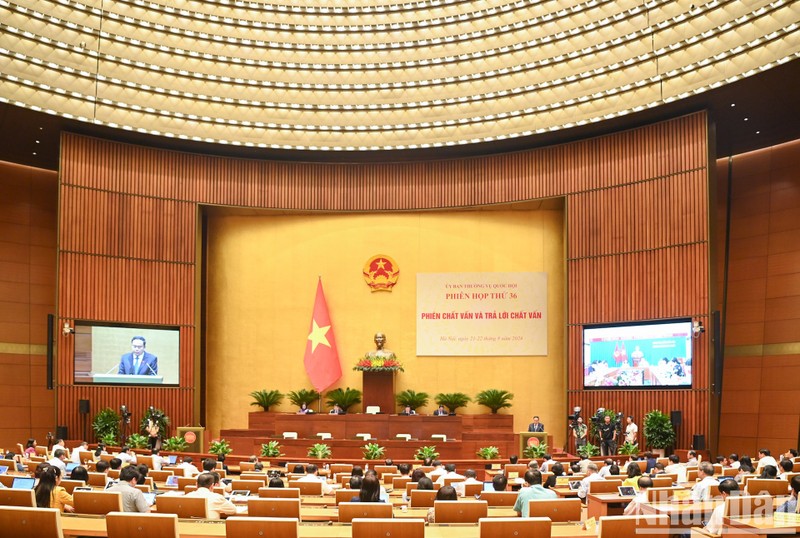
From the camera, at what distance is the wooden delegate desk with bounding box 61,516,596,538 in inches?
215

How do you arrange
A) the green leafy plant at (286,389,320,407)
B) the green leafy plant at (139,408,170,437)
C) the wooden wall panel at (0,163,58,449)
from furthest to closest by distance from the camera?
the green leafy plant at (286,389,320,407) < the wooden wall panel at (0,163,58,449) < the green leafy plant at (139,408,170,437)

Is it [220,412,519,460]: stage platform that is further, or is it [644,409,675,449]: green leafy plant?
[220,412,519,460]: stage platform

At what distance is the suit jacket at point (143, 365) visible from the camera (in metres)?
19.2

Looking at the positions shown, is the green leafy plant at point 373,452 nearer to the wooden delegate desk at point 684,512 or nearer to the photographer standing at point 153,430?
the photographer standing at point 153,430

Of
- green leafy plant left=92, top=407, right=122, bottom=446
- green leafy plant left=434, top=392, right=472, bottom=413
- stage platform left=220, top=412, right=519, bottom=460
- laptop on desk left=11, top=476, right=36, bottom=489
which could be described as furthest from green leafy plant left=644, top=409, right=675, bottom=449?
laptop on desk left=11, top=476, right=36, bottom=489

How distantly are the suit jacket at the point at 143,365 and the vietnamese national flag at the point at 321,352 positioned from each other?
394 cm

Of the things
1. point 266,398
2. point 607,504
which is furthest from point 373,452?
point 607,504

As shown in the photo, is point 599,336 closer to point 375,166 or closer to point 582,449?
point 582,449

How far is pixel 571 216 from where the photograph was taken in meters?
19.7

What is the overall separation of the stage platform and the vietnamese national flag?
2.35 m

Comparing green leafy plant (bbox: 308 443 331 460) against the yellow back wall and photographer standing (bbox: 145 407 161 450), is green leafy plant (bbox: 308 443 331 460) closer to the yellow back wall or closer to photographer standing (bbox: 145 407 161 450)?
photographer standing (bbox: 145 407 161 450)

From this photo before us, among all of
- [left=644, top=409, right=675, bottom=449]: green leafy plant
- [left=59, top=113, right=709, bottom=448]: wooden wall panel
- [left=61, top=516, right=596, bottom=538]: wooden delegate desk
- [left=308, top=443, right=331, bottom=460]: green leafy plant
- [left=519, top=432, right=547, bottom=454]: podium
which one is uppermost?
[left=59, top=113, right=709, bottom=448]: wooden wall panel

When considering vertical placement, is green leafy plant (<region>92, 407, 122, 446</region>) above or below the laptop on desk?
below

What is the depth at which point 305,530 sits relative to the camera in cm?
562
